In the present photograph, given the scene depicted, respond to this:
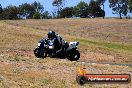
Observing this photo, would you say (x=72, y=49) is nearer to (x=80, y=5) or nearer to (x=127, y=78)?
(x=127, y=78)

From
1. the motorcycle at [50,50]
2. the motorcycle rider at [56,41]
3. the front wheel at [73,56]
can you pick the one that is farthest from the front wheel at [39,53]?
the front wheel at [73,56]

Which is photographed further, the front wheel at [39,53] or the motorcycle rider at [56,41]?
the front wheel at [39,53]

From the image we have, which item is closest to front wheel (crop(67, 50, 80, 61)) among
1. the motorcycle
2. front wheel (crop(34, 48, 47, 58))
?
the motorcycle

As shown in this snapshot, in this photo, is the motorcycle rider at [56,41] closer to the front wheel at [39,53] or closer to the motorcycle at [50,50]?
the motorcycle at [50,50]

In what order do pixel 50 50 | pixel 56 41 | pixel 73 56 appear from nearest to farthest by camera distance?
pixel 56 41
pixel 50 50
pixel 73 56

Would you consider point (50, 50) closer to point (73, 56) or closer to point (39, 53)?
point (39, 53)

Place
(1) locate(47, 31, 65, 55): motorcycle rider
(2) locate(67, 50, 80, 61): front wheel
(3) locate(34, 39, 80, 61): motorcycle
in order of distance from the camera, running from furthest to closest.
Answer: (2) locate(67, 50, 80, 61): front wheel, (3) locate(34, 39, 80, 61): motorcycle, (1) locate(47, 31, 65, 55): motorcycle rider

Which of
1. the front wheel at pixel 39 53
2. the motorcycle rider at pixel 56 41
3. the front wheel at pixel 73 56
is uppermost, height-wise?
the motorcycle rider at pixel 56 41

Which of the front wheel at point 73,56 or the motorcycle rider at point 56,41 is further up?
the motorcycle rider at point 56,41

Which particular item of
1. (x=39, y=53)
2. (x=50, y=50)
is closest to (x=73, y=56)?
(x=50, y=50)

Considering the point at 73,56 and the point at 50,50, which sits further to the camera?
the point at 73,56

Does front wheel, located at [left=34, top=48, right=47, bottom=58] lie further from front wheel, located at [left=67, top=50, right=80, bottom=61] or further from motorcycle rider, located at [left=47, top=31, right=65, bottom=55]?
front wheel, located at [left=67, top=50, right=80, bottom=61]

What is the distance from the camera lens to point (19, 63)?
19438 millimetres

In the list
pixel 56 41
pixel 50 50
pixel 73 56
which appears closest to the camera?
pixel 56 41
